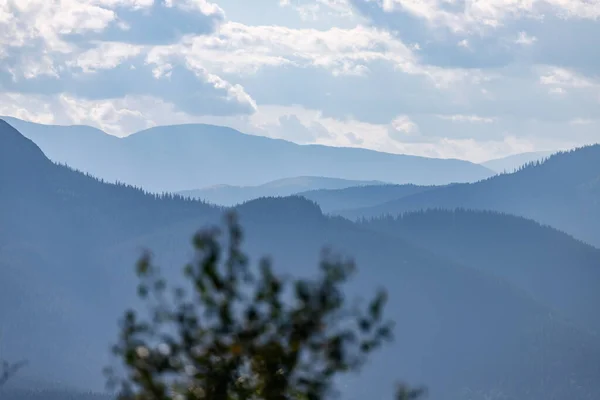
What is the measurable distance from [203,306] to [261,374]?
157 cm

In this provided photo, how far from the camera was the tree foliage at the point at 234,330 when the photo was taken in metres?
19.5

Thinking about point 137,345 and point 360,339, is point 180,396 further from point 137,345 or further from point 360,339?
point 360,339

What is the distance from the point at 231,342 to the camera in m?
19.6

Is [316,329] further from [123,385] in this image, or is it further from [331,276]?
[123,385]

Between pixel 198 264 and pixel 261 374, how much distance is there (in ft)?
7.33

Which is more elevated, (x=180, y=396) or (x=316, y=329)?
(x=316, y=329)

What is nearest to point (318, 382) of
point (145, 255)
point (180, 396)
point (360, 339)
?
point (360, 339)

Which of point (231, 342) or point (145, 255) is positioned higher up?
point (145, 255)

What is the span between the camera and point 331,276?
20297mm

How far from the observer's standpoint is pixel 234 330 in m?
19.7

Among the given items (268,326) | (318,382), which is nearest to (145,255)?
(268,326)

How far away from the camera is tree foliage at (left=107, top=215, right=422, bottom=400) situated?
19531 millimetres

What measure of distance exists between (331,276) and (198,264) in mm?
2412

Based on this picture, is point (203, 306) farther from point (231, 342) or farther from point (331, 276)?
point (331, 276)
